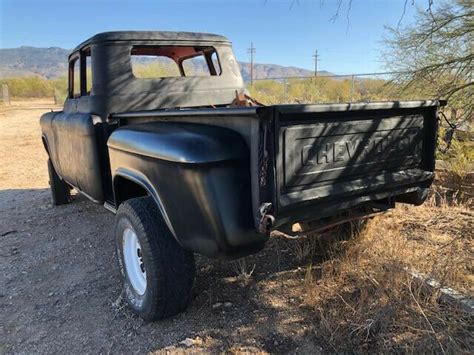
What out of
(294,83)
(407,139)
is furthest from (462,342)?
(294,83)

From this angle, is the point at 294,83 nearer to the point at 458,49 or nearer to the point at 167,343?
the point at 458,49

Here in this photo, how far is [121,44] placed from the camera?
3.86 m

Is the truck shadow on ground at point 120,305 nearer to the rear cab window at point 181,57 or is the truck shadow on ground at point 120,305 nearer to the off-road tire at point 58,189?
the off-road tire at point 58,189

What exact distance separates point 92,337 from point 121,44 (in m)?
2.49

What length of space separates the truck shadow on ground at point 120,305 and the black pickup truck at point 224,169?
223mm

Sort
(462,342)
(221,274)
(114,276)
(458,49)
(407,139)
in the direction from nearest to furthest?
(462,342), (407,139), (221,274), (114,276), (458,49)

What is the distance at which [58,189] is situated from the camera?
Result: 19.3ft

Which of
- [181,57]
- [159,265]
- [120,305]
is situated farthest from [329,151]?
[181,57]

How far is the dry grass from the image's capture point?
92.8 inches

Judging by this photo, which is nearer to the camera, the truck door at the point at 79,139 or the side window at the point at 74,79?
the truck door at the point at 79,139

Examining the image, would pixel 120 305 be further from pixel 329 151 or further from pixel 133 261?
pixel 329 151

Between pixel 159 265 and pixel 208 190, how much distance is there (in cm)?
74

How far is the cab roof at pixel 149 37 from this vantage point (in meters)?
3.82

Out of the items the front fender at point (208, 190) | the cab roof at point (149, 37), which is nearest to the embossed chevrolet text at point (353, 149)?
the front fender at point (208, 190)
